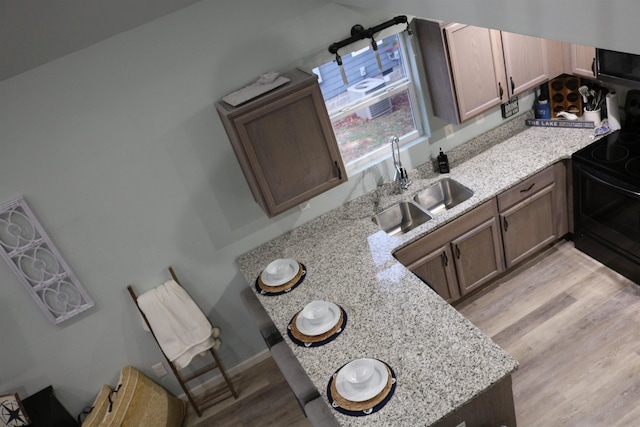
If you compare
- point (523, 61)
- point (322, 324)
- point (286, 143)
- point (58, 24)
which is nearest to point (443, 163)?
point (523, 61)

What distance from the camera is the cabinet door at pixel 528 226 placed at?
3938 mm

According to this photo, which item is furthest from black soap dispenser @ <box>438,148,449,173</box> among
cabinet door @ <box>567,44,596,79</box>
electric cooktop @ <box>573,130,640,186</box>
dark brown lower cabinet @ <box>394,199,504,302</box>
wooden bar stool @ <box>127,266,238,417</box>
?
wooden bar stool @ <box>127,266,238,417</box>

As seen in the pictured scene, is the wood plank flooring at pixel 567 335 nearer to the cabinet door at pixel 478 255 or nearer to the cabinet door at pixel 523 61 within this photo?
the cabinet door at pixel 478 255

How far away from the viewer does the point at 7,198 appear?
124 inches

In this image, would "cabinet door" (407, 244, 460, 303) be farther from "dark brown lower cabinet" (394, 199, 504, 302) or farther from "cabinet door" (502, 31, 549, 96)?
"cabinet door" (502, 31, 549, 96)

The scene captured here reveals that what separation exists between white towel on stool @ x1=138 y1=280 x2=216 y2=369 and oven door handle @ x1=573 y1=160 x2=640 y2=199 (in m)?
2.85

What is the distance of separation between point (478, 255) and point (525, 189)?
0.58m

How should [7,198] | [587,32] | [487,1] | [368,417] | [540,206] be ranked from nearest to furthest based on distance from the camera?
[587,32] → [487,1] → [368,417] → [7,198] → [540,206]

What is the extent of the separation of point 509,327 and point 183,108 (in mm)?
2674

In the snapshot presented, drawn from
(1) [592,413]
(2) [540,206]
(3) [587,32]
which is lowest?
(1) [592,413]

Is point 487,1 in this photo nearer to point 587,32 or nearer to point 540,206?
point 587,32

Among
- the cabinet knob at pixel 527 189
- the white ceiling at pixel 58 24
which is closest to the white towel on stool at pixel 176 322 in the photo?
the white ceiling at pixel 58 24

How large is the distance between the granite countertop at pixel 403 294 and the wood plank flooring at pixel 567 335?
850mm

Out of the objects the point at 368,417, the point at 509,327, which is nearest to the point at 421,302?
the point at 368,417
